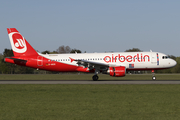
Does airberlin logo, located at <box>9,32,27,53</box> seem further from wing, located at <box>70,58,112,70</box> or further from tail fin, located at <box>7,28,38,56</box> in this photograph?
wing, located at <box>70,58,112,70</box>

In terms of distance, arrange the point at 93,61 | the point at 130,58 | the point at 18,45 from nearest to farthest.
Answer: the point at 130,58 < the point at 93,61 < the point at 18,45

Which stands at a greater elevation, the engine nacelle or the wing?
the wing

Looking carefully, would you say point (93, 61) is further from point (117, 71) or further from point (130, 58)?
point (130, 58)

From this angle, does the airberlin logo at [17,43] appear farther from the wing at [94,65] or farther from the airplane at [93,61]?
the wing at [94,65]

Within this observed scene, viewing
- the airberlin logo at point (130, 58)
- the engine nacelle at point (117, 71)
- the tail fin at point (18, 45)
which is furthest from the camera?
the tail fin at point (18, 45)

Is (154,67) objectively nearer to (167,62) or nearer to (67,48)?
(167,62)

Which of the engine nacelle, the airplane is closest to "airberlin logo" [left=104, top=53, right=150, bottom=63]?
the airplane

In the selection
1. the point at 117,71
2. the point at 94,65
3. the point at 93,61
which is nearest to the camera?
the point at 117,71

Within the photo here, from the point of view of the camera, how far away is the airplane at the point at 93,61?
33.1m

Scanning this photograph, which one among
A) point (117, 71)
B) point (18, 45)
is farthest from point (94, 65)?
point (18, 45)

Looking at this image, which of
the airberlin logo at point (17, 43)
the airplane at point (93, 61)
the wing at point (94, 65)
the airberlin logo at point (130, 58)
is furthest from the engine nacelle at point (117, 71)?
the airberlin logo at point (17, 43)

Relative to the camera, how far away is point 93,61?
34312 mm

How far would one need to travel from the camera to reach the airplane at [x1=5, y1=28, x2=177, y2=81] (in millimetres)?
33144

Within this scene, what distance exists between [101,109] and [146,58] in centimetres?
2342
